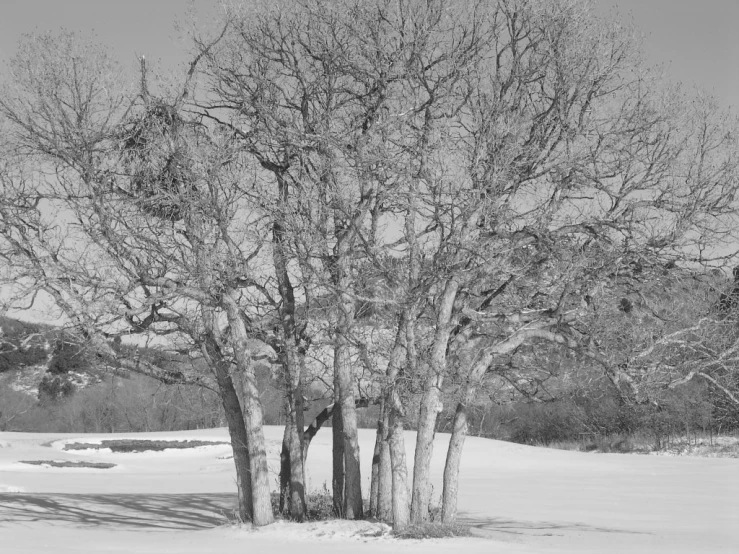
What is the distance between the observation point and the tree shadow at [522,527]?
14867 mm

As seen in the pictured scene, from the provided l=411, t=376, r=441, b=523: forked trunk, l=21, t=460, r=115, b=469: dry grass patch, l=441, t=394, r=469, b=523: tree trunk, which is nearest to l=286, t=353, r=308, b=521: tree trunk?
l=411, t=376, r=441, b=523: forked trunk

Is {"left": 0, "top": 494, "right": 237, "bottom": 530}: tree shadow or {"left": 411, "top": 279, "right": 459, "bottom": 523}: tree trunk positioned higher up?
{"left": 411, "top": 279, "right": 459, "bottom": 523}: tree trunk

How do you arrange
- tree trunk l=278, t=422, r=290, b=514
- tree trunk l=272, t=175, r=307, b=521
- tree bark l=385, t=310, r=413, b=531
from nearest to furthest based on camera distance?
1. tree bark l=385, t=310, r=413, b=531
2. tree trunk l=272, t=175, r=307, b=521
3. tree trunk l=278, t=422, r=290, b=514

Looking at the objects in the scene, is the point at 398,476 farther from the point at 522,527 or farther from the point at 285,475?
the point at 522,527

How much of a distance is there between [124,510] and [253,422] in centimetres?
663

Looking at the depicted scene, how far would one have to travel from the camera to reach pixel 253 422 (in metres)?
13.4

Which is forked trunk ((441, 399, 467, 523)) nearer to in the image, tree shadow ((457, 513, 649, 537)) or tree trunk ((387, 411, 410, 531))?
tree trunk ((387, 411, 410, 531))

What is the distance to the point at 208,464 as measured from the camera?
30688 mm

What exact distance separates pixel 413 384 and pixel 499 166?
10.6 feet

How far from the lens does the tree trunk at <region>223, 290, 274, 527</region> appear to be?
1327cm

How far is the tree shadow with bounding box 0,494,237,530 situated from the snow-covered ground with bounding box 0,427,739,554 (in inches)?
1.6

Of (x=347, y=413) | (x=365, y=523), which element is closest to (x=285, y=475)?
(x=347, y=413)

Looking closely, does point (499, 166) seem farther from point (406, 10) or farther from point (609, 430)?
point (609, 430)

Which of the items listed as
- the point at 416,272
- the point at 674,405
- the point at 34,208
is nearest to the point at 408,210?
the point at 416,272
